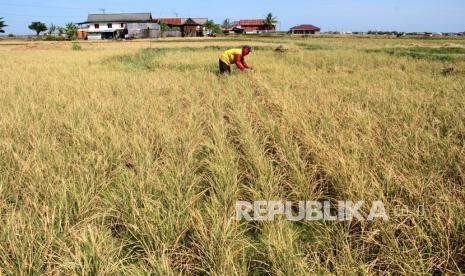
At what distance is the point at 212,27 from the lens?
7575 centimetres

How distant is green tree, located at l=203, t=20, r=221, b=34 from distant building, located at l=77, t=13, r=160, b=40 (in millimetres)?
13381

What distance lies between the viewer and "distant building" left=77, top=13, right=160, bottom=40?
211 feet

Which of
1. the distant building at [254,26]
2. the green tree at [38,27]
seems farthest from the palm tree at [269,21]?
the green tree at [38,27]

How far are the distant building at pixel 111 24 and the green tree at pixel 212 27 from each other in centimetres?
1338

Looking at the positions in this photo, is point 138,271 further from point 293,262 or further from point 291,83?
point 291,83

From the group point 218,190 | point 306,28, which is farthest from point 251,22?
point 218,190

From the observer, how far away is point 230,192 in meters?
2.49

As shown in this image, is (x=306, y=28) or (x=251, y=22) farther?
(x=251, y=22)

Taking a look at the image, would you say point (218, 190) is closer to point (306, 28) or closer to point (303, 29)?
point (303, 29)

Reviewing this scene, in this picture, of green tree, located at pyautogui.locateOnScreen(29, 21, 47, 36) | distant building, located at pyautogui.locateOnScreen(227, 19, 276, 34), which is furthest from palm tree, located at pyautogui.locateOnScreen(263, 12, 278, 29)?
green tree, located at pyautogui.locateOnScreen(29, 21, 47, 36)

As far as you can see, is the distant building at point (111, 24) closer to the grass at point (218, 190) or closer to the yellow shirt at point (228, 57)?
the yellow shirt at point (228, 57)

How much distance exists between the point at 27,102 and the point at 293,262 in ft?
18.5

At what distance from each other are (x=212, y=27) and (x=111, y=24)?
854 inches

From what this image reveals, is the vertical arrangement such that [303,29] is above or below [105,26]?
above
